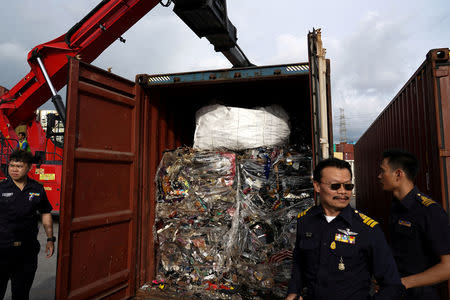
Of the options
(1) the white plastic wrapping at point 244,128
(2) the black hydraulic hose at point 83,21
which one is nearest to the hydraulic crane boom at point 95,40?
(2) the black hydraulic hose at point 83,21

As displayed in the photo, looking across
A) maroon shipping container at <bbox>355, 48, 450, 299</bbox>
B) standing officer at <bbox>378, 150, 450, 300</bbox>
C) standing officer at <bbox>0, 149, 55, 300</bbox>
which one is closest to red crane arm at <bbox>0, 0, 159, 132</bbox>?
standing officer at <bbox>0, 149, 55, 300</bbox>

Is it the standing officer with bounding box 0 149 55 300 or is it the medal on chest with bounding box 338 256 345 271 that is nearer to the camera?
the medal on chest with bounding box 338 256 345 271

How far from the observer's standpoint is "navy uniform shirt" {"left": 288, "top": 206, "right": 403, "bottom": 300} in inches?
51.7

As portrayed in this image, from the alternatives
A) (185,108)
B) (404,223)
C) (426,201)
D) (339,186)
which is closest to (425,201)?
(426,201)

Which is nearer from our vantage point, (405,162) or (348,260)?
(348,260)

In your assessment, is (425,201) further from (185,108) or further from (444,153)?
(185,108)

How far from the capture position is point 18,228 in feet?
7.75

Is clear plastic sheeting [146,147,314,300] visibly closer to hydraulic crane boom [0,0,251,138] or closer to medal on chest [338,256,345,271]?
hydraulic crane boom [0,0,251,138]

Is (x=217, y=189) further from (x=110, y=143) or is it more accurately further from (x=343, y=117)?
(x=343, y=117)

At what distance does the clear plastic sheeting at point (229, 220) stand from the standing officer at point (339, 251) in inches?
70.5

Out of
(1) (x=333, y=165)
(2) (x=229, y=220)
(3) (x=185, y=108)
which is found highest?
(3) (x=185, y=108)

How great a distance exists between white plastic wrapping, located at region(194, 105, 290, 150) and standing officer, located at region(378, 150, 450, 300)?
5.67 ft

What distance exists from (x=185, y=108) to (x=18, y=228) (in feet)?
9.04

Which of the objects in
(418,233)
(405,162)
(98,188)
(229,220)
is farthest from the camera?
(229,220)
